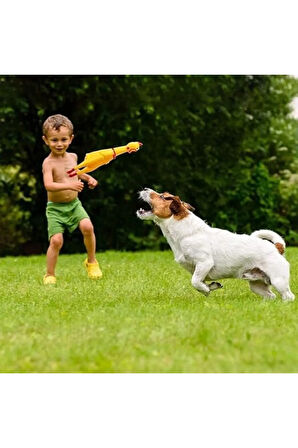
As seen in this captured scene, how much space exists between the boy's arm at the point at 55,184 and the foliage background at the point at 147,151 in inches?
346

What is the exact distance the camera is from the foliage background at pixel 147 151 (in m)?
18.5

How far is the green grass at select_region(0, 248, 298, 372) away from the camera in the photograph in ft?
15.4

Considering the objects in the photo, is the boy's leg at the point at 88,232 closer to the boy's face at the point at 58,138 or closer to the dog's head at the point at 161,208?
the boy's face at the point at 58,138

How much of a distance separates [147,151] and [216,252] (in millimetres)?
12637

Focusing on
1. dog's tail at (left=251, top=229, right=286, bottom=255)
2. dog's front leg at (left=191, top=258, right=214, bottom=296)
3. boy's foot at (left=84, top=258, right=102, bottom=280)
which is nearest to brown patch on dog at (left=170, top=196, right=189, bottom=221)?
dog's front leg at (left=191, top=258, right=214, bottom=296)

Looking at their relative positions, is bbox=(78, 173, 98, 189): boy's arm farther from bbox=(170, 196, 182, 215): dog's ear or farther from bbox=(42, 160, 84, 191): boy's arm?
bbox=(170, 196, 182, 215): dog's ear

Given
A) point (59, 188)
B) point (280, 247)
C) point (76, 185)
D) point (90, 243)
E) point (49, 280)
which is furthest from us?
point (90, 243)

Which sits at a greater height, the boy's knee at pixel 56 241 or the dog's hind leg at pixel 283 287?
the dog's hind leg at pixel 283 287

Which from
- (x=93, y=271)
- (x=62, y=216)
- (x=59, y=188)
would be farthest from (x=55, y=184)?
(x=93, y=271)

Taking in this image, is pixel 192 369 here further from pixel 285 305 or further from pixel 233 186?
pixel 233 186

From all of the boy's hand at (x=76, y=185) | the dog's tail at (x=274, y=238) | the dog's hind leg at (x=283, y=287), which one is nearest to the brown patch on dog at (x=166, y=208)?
the dog's tail at (x=274, y=238)

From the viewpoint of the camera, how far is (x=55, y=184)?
8.95 m

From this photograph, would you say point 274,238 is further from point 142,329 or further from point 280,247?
point 142,329

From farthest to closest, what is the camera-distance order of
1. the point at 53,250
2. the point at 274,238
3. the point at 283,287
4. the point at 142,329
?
the point at 53,250 → the point at 274,238 → the point at 283,287 → the point at 142,329
